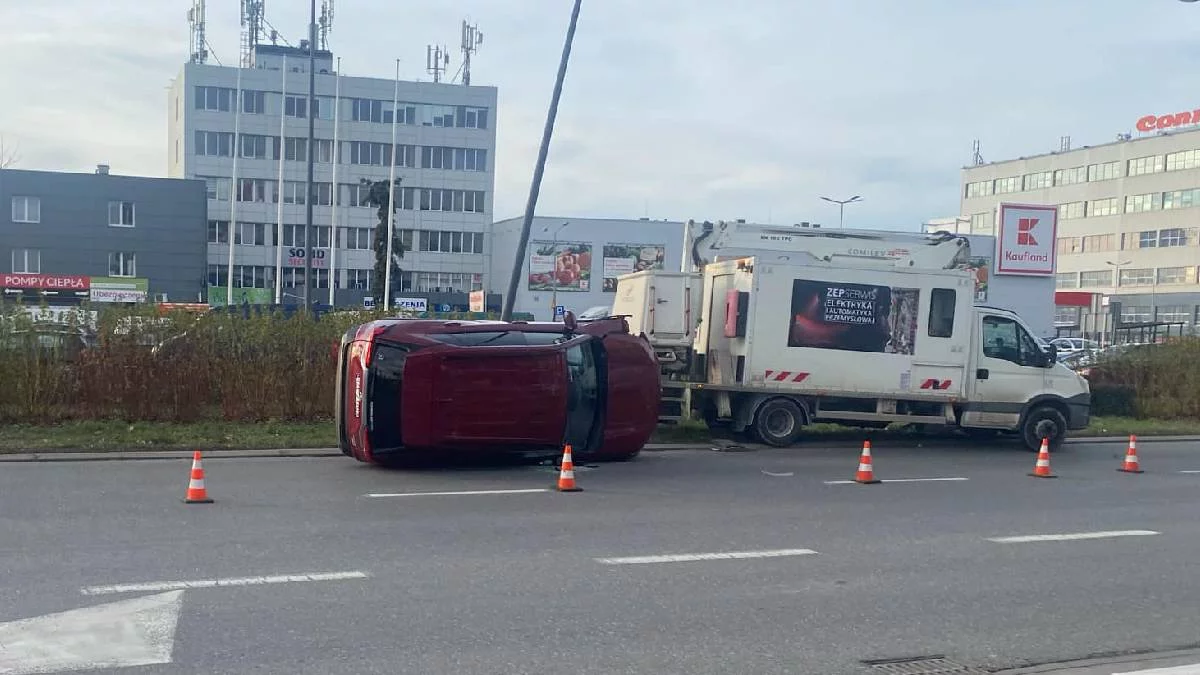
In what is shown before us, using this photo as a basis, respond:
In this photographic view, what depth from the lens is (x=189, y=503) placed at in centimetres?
1078

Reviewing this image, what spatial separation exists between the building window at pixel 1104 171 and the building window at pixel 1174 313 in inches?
469

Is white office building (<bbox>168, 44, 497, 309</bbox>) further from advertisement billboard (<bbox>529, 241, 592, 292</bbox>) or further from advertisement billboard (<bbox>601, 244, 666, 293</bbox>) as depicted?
advertisement billboard (<bbox>601, 244, 666, 293</bbox>)

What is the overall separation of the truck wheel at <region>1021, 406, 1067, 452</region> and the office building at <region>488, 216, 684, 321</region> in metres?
59.0

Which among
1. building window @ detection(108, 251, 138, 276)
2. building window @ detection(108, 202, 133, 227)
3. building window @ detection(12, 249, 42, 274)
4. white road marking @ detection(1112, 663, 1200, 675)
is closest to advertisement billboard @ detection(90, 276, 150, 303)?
building window @ detection(108, 251, 138, 276)

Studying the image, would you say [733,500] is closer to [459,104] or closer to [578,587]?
[578,587]

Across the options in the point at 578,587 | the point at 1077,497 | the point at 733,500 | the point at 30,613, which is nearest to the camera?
the point at 30,613

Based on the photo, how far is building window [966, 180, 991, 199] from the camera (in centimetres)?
10356

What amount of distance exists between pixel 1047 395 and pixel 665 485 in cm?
837

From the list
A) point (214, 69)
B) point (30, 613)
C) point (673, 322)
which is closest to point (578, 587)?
point (30, 613)

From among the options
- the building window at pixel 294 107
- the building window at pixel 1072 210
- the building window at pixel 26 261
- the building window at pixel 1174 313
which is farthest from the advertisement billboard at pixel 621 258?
the building window at pixel 1072 210

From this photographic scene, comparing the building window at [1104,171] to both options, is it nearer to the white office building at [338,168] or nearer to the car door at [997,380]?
the white office building at [338,168]

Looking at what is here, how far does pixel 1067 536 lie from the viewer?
405 inches

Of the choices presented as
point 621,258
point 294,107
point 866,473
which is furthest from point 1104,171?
point 866,473

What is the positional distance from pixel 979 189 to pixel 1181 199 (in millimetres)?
22397
